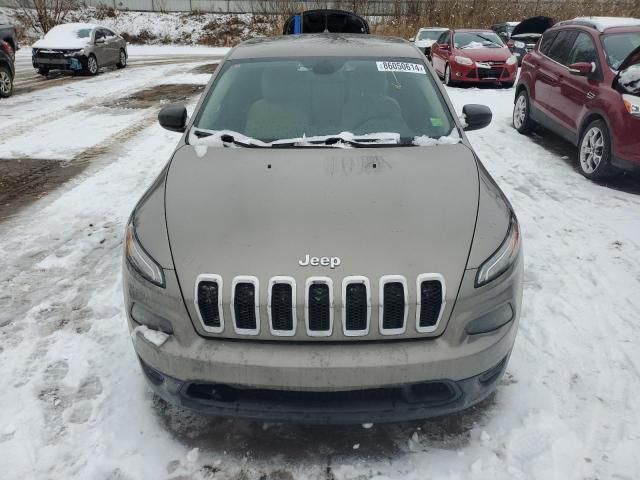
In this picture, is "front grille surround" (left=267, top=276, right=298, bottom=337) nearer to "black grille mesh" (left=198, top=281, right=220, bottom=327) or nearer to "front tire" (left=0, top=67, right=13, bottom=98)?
"black grille mesh" (left=198, top=281, right=220, bottom=327)

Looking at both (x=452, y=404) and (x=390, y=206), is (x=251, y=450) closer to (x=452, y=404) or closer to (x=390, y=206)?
(x=452, y=404)

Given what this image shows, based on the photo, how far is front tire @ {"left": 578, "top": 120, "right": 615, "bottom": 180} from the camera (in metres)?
5.96

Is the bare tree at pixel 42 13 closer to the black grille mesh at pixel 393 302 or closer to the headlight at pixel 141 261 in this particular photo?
the headlight at pixel 141 261

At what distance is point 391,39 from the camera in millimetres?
4223

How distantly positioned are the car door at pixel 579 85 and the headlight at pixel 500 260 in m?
4.84

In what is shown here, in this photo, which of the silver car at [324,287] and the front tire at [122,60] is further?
the front tire at [122,60]

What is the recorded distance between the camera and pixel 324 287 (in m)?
2.07

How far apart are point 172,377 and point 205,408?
194 mm

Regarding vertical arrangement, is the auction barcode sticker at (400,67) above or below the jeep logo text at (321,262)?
above

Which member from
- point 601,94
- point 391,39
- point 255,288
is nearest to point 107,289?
point 255,288

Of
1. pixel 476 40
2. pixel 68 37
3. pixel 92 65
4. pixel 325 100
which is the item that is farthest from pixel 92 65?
pixel 325 100

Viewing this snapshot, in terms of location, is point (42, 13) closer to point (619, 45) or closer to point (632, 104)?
point (619, 45)

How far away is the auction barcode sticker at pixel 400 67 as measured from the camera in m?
3.63

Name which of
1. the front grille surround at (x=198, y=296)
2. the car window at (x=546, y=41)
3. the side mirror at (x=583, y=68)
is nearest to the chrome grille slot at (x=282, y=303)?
the front grille surround at (x=198, y=296)
